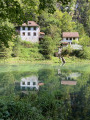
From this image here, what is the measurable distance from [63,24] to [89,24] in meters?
12.1

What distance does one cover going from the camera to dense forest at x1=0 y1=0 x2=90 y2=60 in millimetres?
8641

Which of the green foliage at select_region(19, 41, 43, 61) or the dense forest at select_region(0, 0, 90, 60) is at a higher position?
the dense forest at select_region(0, 0, 90, 60)

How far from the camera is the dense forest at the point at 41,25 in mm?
8641

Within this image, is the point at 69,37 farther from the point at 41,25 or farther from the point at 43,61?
the point at 43,61

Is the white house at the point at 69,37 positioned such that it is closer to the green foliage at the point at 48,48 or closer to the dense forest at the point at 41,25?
the dense forest at the point at 41,25

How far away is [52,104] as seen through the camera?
747cm

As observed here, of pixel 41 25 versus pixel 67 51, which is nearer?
pixel 67 51

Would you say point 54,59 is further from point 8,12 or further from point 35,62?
point 8,12

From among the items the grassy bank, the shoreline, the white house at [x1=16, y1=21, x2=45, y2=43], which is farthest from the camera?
the white house at [x1=16, y1=21, x2=45, y2=43]

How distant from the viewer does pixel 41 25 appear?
63.5 m

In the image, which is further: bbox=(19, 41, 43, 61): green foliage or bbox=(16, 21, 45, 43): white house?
bbox=(16, 21, 45, 43): white house

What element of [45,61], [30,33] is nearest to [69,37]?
[30,33]

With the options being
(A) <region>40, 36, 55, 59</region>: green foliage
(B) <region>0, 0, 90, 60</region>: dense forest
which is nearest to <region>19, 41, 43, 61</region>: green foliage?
(B) <region>0, 0, 90, 60</region>: dense forest

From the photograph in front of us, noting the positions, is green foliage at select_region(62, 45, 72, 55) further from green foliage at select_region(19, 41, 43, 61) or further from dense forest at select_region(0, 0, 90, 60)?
green foliage at select_region(19, 41, 43, 61)
